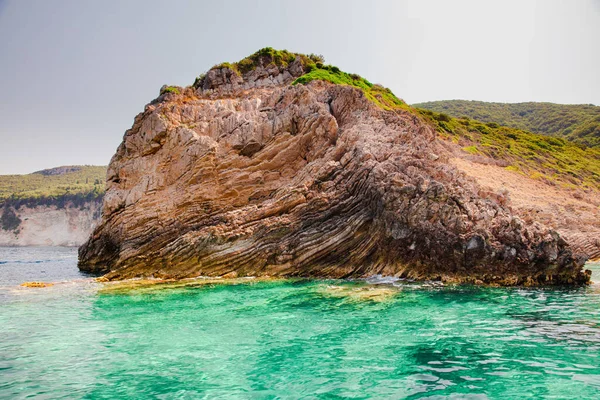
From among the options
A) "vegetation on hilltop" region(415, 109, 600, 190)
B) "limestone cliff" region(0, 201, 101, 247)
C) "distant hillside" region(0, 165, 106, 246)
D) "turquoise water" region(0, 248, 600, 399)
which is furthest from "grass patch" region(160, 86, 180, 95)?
"distant hillside" region(0, 165, 106, 246)

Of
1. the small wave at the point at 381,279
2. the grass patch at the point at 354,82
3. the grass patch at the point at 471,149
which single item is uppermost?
the grass patch at the point at 354,82

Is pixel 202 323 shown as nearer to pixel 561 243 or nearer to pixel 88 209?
pixel 561 243

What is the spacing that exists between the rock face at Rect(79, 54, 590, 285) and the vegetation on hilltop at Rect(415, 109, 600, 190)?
851 inches

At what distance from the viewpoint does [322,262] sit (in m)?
21.4

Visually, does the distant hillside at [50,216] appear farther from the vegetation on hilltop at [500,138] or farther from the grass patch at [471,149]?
the grass patch at [471,149]

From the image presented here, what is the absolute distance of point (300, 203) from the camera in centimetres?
2300

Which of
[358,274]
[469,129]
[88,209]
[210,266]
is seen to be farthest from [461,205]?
[88,209]

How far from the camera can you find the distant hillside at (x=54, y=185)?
108 meters

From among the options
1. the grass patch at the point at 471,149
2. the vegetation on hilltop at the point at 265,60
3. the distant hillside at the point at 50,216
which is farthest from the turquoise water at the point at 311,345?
the distant hillside at the point at 50,216

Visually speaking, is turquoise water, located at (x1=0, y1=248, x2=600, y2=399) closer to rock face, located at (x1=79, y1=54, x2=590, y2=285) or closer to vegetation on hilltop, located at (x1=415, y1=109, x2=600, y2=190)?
rock face, located at (x1=79, y1=54, x2=590, y2=285)

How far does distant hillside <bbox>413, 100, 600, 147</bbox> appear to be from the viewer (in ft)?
262

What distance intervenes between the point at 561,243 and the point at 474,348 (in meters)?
10.8

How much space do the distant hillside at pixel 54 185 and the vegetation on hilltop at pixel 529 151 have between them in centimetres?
9315

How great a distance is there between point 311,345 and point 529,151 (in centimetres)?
5253
